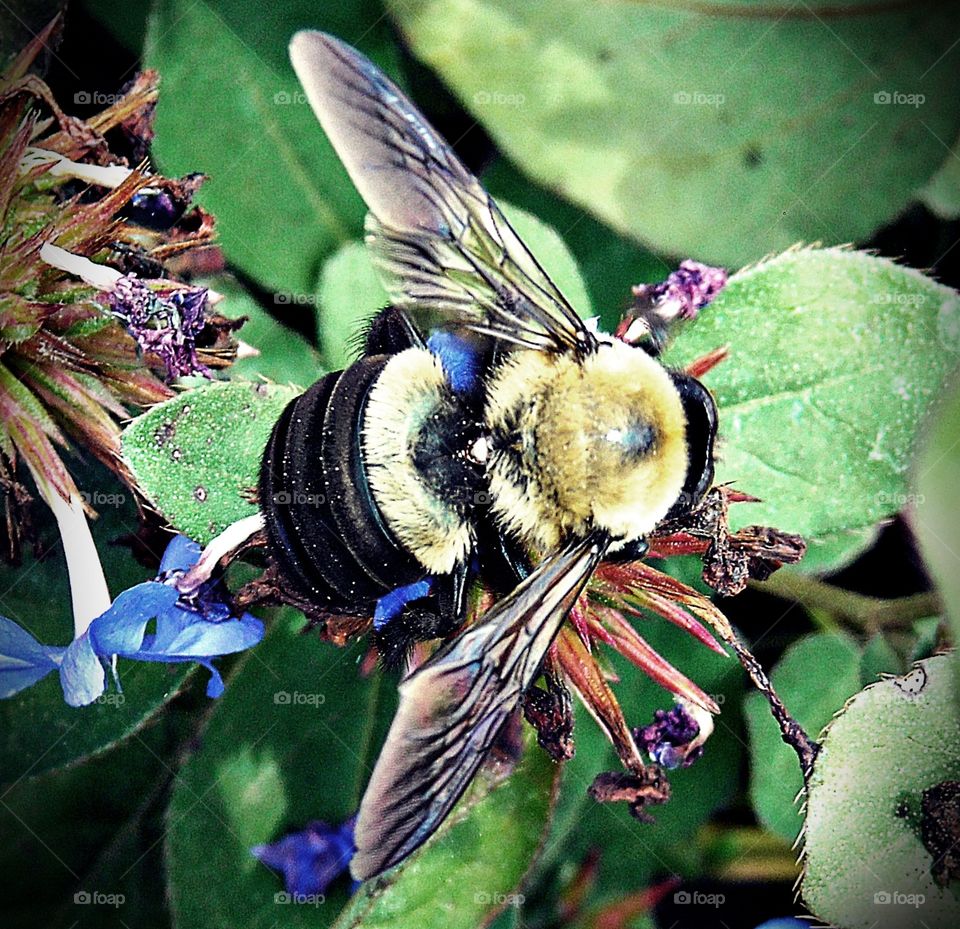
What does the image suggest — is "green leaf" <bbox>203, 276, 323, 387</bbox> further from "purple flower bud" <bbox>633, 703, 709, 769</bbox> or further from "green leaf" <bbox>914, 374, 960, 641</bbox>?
"green leaf" <bbox>914, 374, 960, 641</bbox>

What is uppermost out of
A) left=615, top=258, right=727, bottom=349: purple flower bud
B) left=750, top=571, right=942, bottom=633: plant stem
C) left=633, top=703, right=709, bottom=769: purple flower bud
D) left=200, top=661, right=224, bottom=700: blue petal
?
left=615, top=258, right=727, bottom=349: purple flower bud

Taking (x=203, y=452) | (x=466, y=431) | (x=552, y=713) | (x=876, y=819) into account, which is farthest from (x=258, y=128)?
(x=876, y=819)

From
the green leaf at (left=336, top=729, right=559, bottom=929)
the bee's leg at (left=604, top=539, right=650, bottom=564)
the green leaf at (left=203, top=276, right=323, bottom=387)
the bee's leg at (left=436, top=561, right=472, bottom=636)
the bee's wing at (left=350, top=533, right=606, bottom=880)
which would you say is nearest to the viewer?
the bee's wing at (left=350, top=533, right=606, bottom=880)

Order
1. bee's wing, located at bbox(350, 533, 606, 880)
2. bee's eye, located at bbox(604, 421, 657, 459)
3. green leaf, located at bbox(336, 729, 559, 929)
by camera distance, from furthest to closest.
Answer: green leaf, located at bbox(336, 729, 559, 929) → bee's eye, located at bbox(604, 421, 657, 459) → bee's wing, located at bbox(350, 533, 606, 880)

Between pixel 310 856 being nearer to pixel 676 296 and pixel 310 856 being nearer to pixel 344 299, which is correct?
pixel 344 299

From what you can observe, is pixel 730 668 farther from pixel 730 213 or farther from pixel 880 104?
pixel 880 104

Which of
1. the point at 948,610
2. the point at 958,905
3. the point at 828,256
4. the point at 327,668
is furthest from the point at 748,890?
the point at 828,256

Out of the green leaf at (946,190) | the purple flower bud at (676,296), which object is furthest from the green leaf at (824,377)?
the green leaf at (946,190)

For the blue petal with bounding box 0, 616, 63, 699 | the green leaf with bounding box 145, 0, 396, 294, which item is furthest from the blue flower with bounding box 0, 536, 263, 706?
the green leaf with bounding box 145, 0, 396, 294

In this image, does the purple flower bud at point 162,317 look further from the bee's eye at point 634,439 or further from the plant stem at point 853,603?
the plant stem at point 853,603
